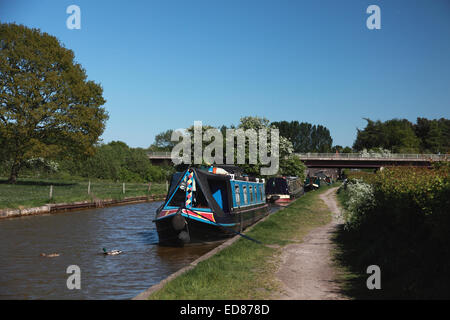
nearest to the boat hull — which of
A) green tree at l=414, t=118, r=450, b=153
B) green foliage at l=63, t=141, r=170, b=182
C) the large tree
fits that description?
the large tree

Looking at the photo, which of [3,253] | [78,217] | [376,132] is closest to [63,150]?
[78,217]

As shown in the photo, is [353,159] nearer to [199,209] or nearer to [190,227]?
[199,209]

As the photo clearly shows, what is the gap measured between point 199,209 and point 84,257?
176 inches

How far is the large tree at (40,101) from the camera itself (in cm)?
3809

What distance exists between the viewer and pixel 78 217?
25375 mm

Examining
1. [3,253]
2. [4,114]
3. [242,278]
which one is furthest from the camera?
[4,114]

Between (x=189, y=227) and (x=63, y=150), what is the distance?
30013mm

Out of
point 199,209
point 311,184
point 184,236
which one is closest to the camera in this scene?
point 184,236

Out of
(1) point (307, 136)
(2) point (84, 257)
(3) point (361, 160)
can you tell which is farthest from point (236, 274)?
(1) point (307, 136)

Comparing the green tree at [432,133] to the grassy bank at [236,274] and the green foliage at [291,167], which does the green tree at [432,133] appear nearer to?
the green foliage at [291,167]

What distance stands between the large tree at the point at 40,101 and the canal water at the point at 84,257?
1725 centimetres

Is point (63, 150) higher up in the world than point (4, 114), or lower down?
lower down

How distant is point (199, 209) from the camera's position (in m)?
16.5
